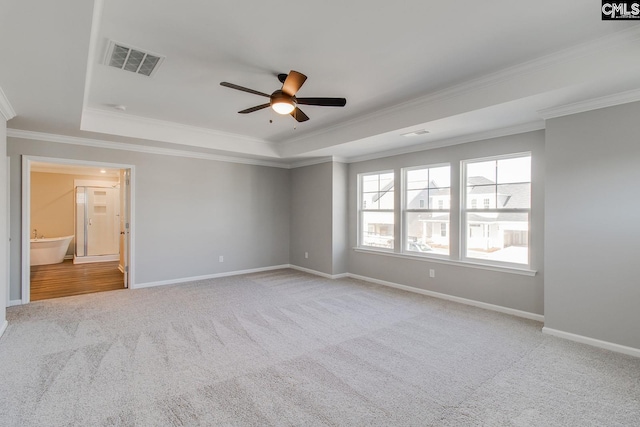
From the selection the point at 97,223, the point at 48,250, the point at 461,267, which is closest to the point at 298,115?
the point at 461,267

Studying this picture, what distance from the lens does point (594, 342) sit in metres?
3.16

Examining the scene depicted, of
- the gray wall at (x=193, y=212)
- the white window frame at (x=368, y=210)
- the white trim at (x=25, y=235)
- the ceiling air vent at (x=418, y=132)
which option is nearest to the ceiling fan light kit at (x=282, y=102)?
the ceiling air vent at (x=418, y=132)

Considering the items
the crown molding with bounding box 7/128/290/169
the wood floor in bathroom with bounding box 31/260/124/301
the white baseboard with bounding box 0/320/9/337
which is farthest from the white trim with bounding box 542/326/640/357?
the wood floor in bathroom with bounding box 31/260/124/301

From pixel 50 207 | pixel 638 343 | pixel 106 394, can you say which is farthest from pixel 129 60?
pixel 50 207

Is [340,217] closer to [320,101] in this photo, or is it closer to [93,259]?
[320,101]

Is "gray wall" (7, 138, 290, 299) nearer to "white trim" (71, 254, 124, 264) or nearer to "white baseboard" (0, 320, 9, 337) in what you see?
"white baseboard" (0, 320, 9, 337)

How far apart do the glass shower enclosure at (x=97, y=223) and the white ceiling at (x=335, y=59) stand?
179 inches

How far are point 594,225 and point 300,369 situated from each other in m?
3.22

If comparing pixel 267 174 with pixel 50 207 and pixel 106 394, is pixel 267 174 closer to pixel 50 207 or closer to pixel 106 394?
pixel 106 394

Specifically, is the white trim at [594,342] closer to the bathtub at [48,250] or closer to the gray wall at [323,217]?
the gray wall at [323,217]

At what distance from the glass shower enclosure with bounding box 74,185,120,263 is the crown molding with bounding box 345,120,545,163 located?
698cm

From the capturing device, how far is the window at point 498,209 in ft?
13.5

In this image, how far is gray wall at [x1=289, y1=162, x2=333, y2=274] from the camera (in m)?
6.32

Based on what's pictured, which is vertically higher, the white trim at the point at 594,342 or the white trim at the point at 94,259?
the white trim at the point at 94,259
